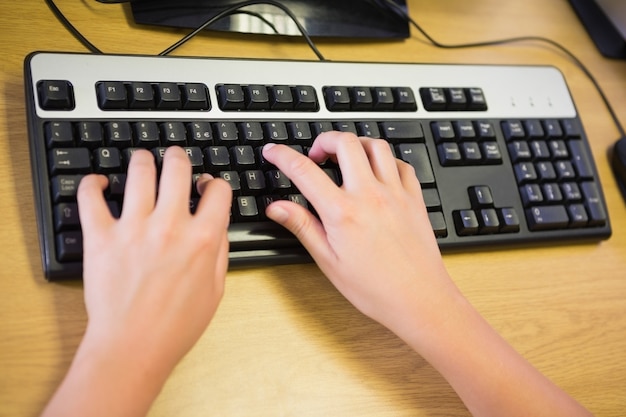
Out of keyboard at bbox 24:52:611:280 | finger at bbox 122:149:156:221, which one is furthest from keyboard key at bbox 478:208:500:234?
finger at bbox 122:149:156:221

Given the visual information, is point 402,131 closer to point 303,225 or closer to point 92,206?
point 303,225

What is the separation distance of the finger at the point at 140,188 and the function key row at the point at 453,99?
0.30m

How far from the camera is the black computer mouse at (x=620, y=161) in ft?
2.41

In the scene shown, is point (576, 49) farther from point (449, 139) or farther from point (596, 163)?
point (449, 139)

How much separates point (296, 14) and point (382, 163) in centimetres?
22

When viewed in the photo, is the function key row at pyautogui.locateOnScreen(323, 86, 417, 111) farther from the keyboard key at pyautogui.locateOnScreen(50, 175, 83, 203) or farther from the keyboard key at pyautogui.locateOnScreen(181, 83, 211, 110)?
the keyboard key at pyautogui.locateOnScreen(50, 175, 83, 203)

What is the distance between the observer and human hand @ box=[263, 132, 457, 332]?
0.53 metres

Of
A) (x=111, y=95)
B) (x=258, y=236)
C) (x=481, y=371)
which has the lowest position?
(x=481, y=371)

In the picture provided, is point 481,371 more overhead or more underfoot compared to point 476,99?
more underfoot

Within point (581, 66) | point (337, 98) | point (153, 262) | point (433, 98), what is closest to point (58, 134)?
point (153, 262)

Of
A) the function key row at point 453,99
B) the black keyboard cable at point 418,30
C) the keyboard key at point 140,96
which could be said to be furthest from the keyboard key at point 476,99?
the keyboard key at point 140,96

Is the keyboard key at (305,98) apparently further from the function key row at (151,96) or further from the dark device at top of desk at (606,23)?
the dark device at top of desk at (606,23)

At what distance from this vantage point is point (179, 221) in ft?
1.53

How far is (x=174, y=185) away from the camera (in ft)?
1.55
